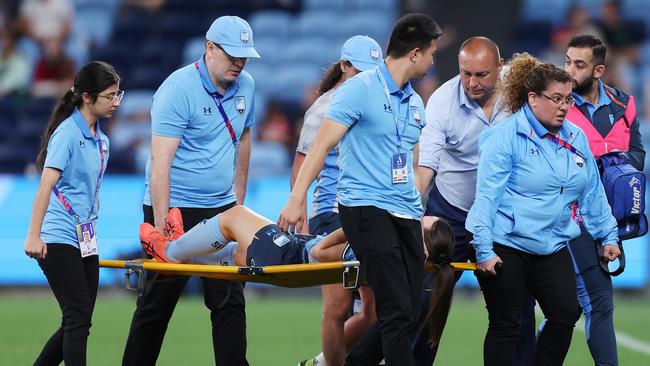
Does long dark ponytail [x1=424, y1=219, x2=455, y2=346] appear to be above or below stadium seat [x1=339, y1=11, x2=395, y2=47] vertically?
below

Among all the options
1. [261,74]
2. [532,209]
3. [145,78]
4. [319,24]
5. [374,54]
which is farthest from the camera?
[319,24]

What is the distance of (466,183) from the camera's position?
280 inches

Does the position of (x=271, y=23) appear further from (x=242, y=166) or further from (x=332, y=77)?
(x=242, y=166)

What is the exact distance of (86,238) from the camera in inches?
254

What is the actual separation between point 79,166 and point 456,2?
11158mm

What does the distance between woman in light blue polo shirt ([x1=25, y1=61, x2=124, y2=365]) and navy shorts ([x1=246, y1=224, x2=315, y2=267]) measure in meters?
0.86

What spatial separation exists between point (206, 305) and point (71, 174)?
3.51ft

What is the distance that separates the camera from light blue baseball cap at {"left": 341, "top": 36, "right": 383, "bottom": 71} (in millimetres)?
7203

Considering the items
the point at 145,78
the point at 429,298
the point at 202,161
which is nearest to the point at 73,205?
the point at 202,161

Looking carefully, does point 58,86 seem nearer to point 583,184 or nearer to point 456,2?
point 456,2

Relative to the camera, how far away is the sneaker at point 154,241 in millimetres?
6672

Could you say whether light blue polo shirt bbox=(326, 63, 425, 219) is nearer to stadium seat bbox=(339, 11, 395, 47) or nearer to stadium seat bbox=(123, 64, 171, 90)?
stadium seat bbox=(123, 64, 171, 90)

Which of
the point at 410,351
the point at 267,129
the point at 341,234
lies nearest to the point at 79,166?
the point at 341,234

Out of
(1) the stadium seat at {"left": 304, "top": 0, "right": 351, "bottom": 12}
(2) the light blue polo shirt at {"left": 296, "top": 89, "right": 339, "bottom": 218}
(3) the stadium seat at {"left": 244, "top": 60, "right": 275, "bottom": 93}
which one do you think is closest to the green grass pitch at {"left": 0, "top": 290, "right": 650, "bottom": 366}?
(2) the light blue polo shirt at {"left": 296, "top": 89, "right": 339, "bottom": 218}
